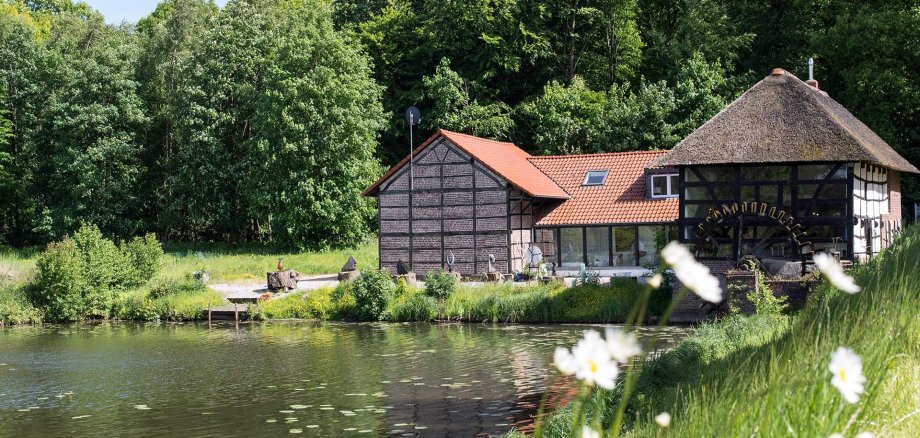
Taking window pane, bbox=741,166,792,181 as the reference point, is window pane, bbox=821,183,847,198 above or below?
below

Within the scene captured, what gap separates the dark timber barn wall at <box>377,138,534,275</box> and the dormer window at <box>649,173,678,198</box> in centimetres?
372

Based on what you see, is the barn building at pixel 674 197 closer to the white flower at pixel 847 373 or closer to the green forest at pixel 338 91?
the green forest at pixel 338 91

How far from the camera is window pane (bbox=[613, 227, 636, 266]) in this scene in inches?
1181

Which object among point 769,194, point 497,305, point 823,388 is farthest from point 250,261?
point 823,388

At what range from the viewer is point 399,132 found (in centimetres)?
4512

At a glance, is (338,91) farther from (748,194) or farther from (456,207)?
(748,194)

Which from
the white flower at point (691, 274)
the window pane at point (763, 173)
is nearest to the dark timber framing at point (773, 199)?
the window pane at point (763, 173)

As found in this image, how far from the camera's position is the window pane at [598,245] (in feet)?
99.5

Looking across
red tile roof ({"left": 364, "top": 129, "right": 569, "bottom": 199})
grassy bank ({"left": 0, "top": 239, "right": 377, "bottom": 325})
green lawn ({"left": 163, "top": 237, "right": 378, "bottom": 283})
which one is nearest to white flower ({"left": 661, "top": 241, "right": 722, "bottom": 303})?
grassy bank ({"left": 0, "top": 239, "right": 377, "bottom": 325})

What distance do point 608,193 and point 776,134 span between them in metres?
→ 7.94

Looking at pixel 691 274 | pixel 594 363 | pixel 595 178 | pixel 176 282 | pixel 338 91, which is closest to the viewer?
pixel 691 274

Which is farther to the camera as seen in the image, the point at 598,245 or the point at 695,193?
the point at 598,245

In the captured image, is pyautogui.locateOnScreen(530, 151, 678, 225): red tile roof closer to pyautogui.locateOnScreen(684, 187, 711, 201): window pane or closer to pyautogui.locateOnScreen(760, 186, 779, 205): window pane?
pyautogui.locateOnScreen(684, 187, 711, 201): window pane

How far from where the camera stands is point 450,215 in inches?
1204
